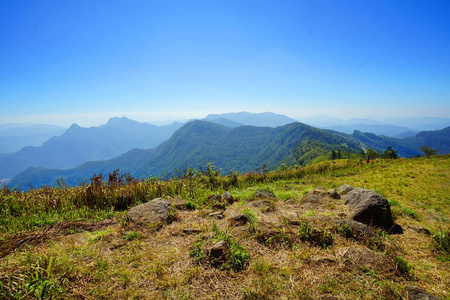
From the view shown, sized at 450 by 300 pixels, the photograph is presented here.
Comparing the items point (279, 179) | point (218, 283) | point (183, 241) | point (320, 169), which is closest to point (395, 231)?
point (218, 283)

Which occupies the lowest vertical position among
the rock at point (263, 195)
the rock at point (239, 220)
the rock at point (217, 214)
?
the rock at point (263, 195)

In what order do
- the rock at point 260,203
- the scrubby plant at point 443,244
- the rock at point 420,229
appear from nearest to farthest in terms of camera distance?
the scrubby plant at point 443,244, the rock at point 420,229, the rock at point 260,203

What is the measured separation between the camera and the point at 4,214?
17.0 ft

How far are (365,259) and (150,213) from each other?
4.72 meters

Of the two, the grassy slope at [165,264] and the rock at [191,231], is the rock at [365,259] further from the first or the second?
the rock at [191,231]

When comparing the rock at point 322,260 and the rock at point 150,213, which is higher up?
the rock at point 150,213

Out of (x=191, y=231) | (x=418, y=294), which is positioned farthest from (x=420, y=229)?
(x=191, y=231)

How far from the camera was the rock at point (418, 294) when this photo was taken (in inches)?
102

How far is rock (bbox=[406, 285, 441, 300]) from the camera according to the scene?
8.50 feet

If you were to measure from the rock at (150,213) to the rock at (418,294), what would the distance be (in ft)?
15.3

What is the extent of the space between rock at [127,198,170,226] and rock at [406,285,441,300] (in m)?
4.67

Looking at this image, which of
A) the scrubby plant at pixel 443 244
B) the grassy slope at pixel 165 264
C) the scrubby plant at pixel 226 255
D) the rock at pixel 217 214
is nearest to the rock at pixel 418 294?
the grassy slope at pixel 165 264

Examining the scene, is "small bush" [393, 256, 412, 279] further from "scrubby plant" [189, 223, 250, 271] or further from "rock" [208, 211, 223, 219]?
"rock" [208, 211, 223, 219]

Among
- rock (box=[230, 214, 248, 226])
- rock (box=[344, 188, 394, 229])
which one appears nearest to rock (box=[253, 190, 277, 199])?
rock (box=[230, 214, 248, 226])
